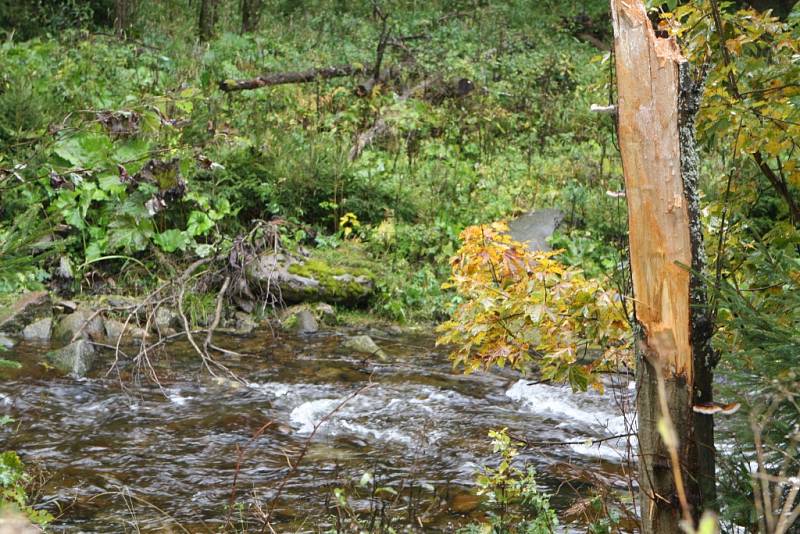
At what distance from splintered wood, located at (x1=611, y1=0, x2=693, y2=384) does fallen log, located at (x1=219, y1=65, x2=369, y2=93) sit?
9.99 meters

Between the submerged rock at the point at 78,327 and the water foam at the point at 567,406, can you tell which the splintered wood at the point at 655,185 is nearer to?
the water foam at the point at 567,406

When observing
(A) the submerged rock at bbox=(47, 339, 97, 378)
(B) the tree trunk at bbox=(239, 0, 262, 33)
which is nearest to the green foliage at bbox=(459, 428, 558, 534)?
(A) the submerged rock at bbox=(47, 339, 97, 378)

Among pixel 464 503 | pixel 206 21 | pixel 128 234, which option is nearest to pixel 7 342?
pixel 128 234

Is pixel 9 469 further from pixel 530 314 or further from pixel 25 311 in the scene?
pixel 25 311

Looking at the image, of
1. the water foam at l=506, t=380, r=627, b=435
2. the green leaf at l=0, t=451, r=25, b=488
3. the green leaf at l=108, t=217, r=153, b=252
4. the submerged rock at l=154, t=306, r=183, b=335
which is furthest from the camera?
the green leaf at l=108, t=217, r=153, b=252

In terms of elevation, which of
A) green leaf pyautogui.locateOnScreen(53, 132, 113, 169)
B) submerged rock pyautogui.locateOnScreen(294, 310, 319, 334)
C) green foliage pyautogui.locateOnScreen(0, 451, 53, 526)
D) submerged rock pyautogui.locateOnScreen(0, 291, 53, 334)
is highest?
green leaf pyautogui.locateOnScreen(53, 132, 113, 169)

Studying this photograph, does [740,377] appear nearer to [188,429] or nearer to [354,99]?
[188,429]

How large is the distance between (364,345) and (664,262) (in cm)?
512

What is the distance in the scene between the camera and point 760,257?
11.0ft

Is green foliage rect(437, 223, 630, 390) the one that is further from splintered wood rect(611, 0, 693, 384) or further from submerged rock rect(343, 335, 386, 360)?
submerged rock rect(343, 335, 386, 360)

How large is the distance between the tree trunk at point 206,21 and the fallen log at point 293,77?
10.2 ft

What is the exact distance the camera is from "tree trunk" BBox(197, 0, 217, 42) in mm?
15763

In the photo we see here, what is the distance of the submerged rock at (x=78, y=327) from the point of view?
24.9 ft

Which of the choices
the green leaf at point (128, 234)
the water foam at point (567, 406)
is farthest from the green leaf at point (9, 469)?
the green leaf at point (128, 234)
